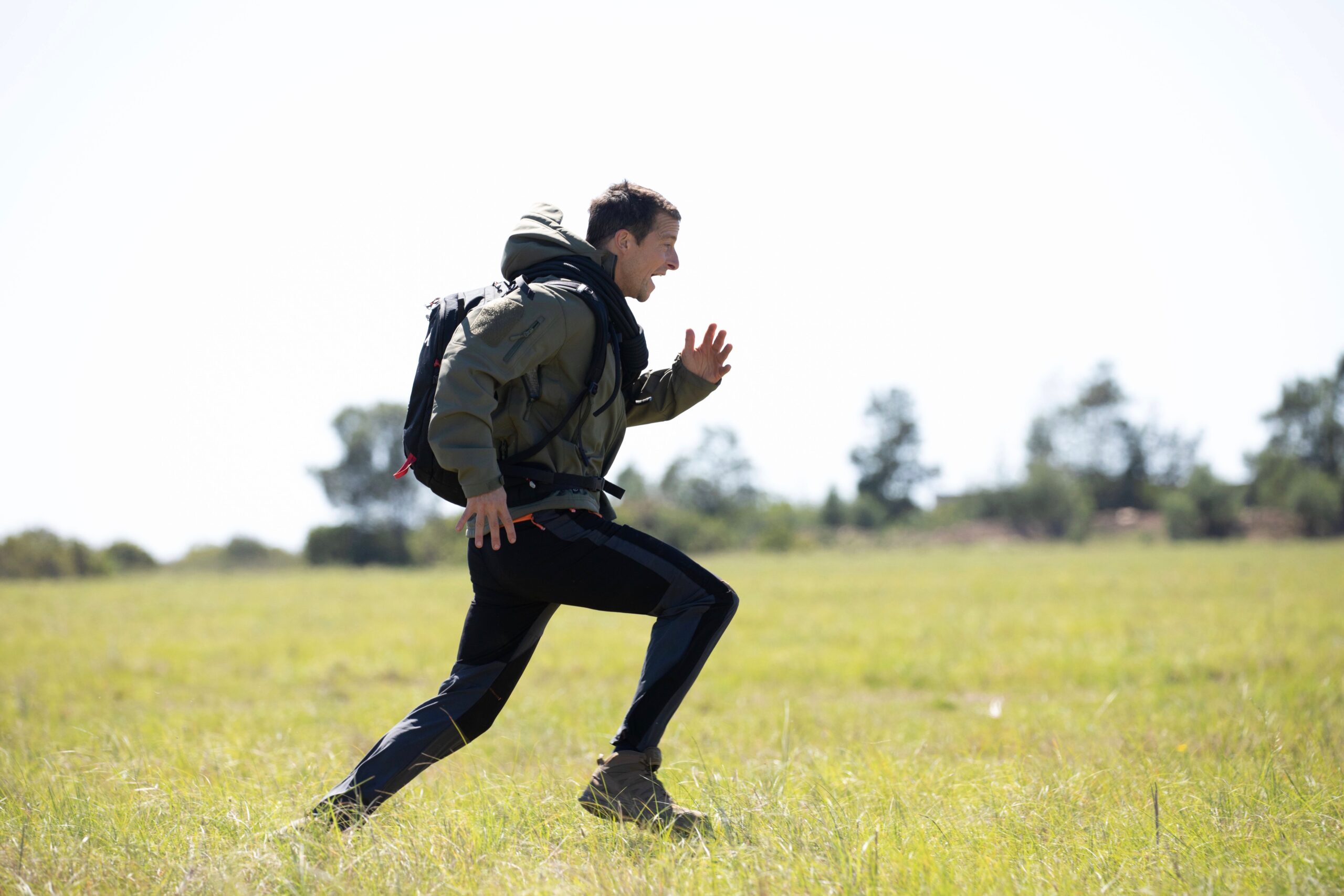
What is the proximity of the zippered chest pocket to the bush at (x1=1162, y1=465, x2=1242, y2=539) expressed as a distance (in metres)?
79.6

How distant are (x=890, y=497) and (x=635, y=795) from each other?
101 m

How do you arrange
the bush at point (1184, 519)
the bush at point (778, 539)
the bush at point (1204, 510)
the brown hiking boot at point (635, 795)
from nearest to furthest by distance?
the brown hiking boot at point (635, 795) < the bush at point (778, 539) < the bush at point (1184, 519) < the bush at point (1204, 510)

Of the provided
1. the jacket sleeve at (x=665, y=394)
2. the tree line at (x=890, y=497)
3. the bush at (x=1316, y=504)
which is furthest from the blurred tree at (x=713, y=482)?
the jacket sleeve at (x=665, y=394)

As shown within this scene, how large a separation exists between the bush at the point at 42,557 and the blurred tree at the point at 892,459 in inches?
2848

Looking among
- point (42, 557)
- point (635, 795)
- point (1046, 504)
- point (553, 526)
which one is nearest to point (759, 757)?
point (635, 795)

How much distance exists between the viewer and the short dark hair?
3.77m

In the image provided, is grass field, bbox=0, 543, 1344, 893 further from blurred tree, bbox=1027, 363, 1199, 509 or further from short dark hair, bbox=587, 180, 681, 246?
blurred tree, bbox=1027, 363, 1199, 509

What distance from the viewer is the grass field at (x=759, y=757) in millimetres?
2904

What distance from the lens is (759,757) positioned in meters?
5.93

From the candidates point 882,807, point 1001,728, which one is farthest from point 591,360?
point 1001,728

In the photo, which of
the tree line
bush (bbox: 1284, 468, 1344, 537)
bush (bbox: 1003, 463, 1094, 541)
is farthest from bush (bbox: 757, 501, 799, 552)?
bush (bbox: 1284, 468, 1344, 537)

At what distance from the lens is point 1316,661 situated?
34.5 feet

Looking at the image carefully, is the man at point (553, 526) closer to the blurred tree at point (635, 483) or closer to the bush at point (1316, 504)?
the blurred tree at point (635, 483)

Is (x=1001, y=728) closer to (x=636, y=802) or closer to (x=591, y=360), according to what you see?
(x=636, y=802)
